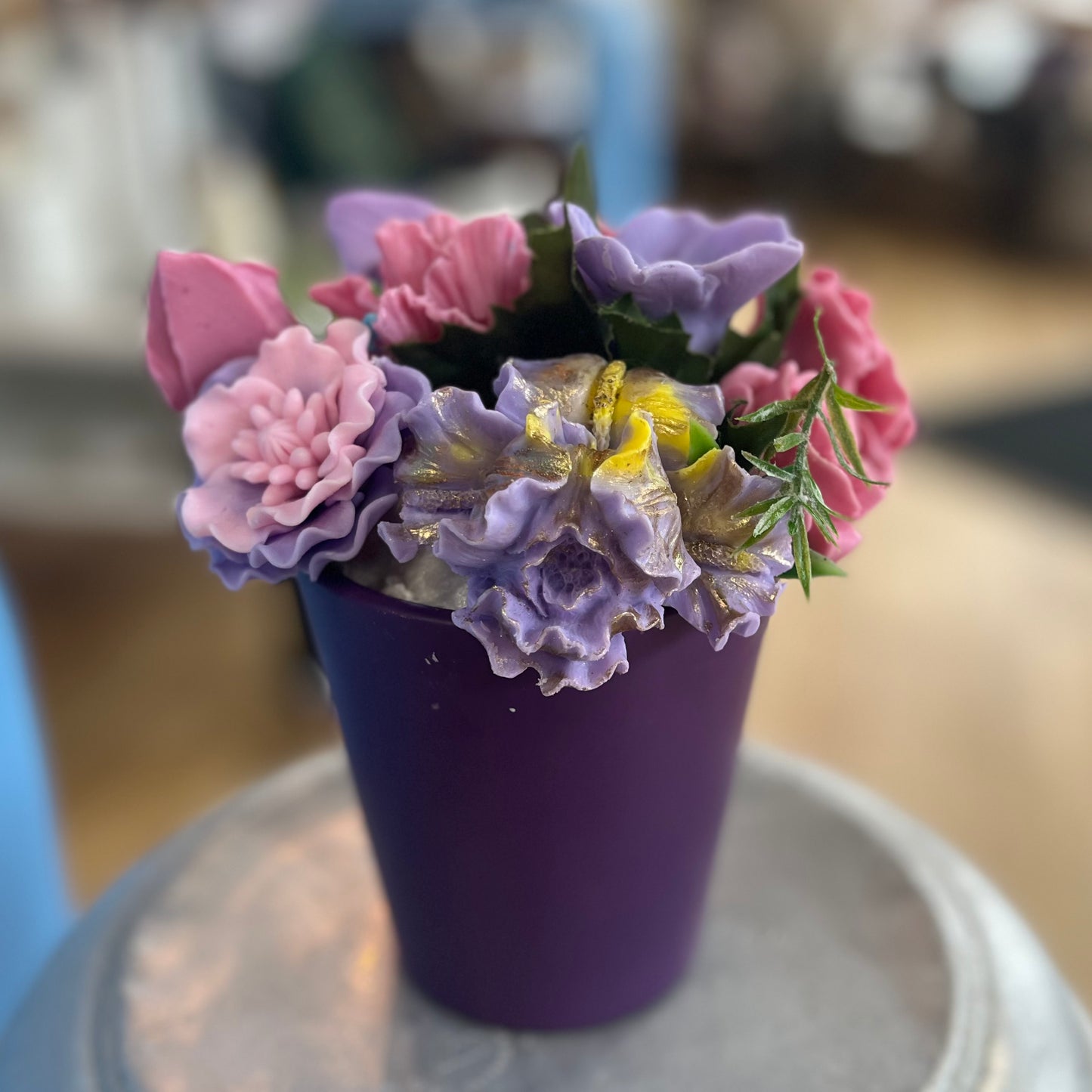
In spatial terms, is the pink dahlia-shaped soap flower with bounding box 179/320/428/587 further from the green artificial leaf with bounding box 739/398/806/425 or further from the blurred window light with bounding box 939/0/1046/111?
the blurred window light with bounding box 939/0/1046/111

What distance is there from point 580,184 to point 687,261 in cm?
5

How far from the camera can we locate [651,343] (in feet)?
1.22

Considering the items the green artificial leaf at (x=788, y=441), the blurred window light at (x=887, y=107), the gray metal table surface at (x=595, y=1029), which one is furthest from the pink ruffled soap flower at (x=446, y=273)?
the blurred window light at (x=887, y=107)

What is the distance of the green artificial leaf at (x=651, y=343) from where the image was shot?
37cm

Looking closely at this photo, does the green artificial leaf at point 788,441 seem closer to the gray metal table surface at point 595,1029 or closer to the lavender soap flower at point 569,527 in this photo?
the lavender soap flower at point 569,527

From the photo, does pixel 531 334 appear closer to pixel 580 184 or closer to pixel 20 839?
pixel 580 184

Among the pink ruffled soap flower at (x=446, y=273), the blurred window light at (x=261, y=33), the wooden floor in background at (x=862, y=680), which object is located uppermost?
the pink ruffled soap flower at (x=446, y=273)

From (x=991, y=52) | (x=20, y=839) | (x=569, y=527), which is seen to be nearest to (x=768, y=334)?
(x=569, y=527)

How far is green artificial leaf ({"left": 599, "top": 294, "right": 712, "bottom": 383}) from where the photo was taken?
365 millimetres

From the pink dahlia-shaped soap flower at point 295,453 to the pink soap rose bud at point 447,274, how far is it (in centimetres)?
2

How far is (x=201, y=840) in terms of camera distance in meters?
0.56

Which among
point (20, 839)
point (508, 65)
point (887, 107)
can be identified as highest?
point (508, 65)

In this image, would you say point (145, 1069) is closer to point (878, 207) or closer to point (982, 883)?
point (982, 883)

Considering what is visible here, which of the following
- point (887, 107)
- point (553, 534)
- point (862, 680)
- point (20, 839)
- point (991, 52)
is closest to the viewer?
point (553, 534)
